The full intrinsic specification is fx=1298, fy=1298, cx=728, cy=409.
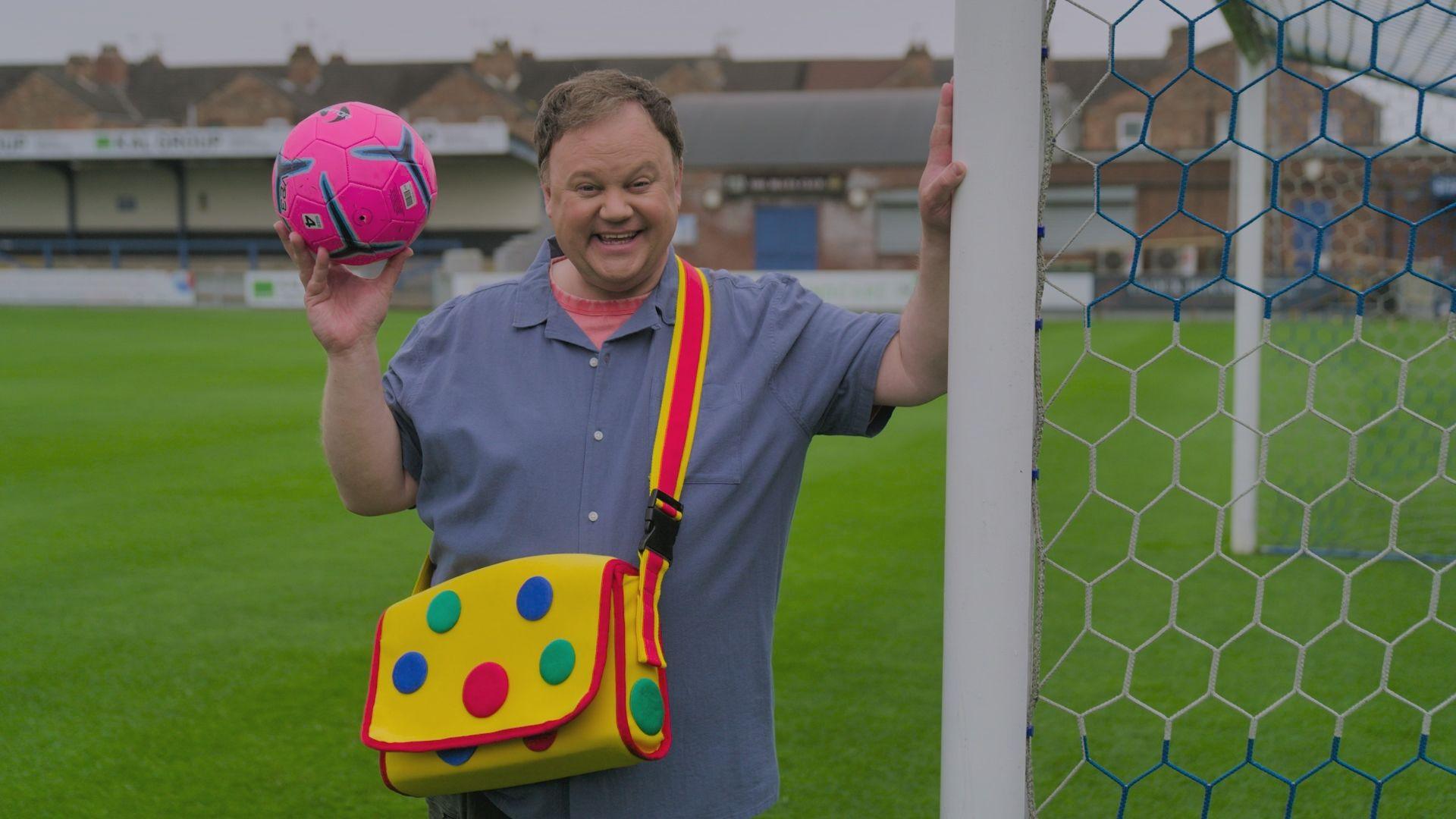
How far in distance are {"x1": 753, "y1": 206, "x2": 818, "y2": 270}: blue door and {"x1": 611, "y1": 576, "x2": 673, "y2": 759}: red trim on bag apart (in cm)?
3475

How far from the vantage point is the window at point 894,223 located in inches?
1384

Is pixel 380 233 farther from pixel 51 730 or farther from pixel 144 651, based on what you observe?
pixel 144 651

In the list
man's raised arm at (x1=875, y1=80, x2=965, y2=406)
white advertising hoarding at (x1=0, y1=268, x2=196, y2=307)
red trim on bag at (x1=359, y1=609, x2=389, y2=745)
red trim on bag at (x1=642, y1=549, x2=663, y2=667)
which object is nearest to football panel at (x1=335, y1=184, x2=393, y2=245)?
red trim on bag at (x1=359, y1=609, x2=389, y2=745)

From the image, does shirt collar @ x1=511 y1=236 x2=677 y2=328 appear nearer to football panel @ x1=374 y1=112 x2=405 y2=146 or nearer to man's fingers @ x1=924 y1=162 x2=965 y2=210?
football panel @ x1=374 y1=112 x2=405 y2=146

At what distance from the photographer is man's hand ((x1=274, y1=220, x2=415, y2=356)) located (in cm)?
202

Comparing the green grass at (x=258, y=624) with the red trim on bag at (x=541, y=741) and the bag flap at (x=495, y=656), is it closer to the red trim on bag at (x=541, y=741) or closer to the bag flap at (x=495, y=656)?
the bag flap at (x=495, y=656)

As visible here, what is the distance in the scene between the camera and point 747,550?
2104mm

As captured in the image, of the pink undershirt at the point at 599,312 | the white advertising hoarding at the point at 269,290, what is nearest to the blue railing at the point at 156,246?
the white advertising hoarding at the point at 269,290

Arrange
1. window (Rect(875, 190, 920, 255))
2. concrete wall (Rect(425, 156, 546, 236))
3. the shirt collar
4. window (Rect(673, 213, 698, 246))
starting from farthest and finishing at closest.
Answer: concrete wall (Rect(425, 156, 546, 236)), window (Rect(673, 213, 698, 246)), window (Rect(875, 190, 920, 255)), the shirt collar

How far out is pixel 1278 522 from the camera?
719 centimetres

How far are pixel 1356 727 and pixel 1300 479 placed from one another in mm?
4726

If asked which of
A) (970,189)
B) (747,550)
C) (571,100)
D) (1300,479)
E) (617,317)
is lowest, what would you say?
(1300,479)

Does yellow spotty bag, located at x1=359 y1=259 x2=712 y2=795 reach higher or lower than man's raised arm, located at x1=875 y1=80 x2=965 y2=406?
lower

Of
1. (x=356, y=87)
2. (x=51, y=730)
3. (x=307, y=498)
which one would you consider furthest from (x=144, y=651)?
(x=356, y=87)
